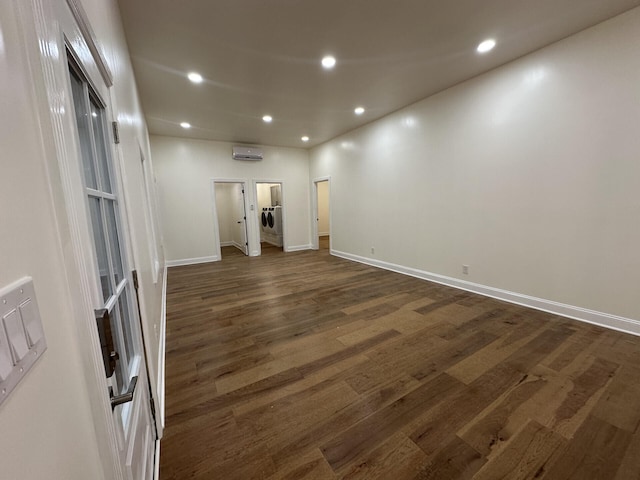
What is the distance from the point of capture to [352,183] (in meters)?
5.60

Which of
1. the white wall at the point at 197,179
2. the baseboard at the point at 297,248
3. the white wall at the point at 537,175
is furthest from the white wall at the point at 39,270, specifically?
the baseboard at the point at 297,248

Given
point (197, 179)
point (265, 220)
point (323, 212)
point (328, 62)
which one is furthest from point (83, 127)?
point (323, 212)

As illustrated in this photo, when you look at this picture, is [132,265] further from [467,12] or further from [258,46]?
[467,12]

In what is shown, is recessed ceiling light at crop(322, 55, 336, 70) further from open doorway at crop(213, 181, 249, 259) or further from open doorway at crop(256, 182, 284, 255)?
open doorway at crop(213, 181, 249, 259)

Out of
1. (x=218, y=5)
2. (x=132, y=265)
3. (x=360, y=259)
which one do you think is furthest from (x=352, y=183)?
(x=132, y=265)

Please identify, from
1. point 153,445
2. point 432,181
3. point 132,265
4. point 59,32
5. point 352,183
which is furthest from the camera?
point 352,183

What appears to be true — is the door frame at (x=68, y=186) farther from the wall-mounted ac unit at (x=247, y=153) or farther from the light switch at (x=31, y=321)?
the wall-mounted ac unit at (x=247, y=153)

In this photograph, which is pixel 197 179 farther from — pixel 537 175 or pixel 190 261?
pixel 537 175

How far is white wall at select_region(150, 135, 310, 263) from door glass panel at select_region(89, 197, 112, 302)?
5.23m

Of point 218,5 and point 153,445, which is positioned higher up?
point 218,5

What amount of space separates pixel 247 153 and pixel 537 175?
536cm

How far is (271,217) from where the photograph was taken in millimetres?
7715

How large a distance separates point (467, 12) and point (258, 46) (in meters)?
1.88

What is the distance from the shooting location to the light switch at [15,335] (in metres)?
0.34
